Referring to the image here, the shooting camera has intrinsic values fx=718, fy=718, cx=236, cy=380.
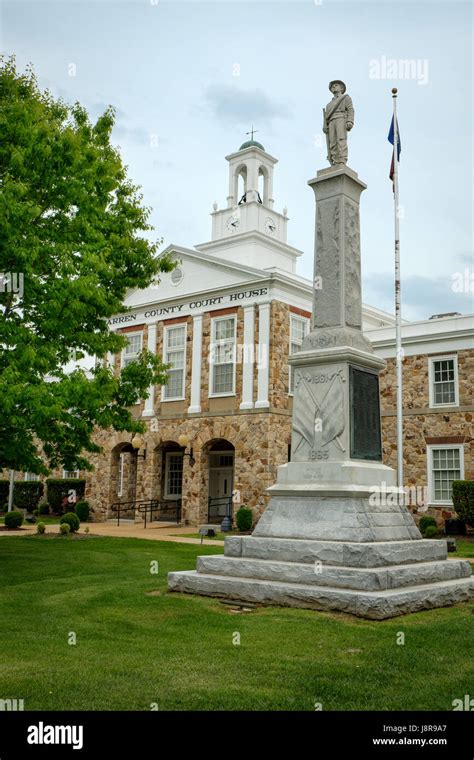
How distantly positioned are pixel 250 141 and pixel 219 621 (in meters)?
27.6

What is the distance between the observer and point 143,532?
24.3m

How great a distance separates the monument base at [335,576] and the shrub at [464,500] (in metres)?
13.7

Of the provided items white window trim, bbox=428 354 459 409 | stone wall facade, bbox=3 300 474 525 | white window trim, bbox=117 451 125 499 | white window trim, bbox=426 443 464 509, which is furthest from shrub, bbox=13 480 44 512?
white window trim, bbox=428 354 459 409

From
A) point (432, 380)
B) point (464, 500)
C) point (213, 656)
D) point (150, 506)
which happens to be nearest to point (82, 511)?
point (150, 506)

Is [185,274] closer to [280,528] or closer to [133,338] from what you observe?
[133,338]

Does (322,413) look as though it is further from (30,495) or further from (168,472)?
(30,495)

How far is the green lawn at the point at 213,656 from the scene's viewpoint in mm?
5230

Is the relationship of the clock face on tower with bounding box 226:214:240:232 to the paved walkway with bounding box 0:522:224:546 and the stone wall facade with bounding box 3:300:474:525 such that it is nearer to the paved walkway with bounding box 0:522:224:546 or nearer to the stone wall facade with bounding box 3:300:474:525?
the stone wall facade with bounding box 3:300:474:525

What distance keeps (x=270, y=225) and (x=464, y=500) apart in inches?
596

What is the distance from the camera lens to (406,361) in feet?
85.7

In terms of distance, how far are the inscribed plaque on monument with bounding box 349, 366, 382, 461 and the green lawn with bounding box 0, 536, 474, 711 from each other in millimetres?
2385

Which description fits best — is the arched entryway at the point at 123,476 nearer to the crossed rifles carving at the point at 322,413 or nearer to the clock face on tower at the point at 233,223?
the clock face on tower at the point at 233,223

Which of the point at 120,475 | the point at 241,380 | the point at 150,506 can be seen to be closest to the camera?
the point at 241,380
